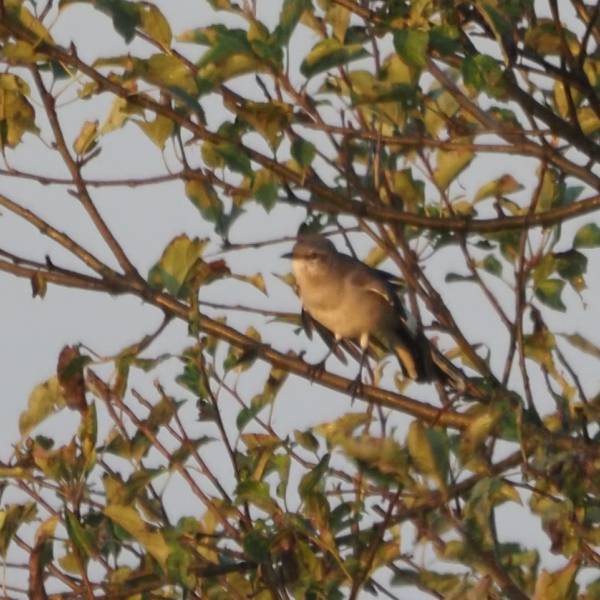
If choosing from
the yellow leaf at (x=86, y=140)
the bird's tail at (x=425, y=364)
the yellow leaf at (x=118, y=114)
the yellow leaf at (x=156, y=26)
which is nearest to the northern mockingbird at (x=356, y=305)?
the bird's tail at (x=425, y=364)

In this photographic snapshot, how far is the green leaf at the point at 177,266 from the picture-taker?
11.9 feet

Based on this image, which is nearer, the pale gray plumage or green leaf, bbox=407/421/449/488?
green leaf, bbox=407/421/449/488

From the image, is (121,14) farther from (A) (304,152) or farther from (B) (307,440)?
(B) (307,440)

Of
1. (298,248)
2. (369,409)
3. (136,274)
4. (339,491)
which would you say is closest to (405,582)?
(339,491)

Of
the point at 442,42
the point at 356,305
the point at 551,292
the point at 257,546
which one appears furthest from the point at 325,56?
the point at 356,305

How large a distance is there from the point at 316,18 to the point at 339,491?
50.6 inches

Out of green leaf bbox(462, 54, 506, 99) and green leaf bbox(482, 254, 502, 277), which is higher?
green leaf bbox(482, 254, 502, 277)

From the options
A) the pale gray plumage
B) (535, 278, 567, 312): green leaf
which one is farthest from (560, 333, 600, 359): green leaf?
the pale gray plumage

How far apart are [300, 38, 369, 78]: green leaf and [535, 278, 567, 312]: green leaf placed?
2.79ft

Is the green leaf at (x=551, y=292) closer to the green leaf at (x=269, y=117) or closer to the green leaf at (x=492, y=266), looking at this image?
the green leaf at (x=492, y=266)

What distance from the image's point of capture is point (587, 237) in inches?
154

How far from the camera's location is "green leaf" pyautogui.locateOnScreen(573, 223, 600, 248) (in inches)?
154

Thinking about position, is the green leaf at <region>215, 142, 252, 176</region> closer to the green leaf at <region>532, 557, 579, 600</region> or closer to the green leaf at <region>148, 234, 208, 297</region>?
the green leaf at <region>148, 234, 208, 297</region>

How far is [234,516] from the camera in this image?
12.6 feet
